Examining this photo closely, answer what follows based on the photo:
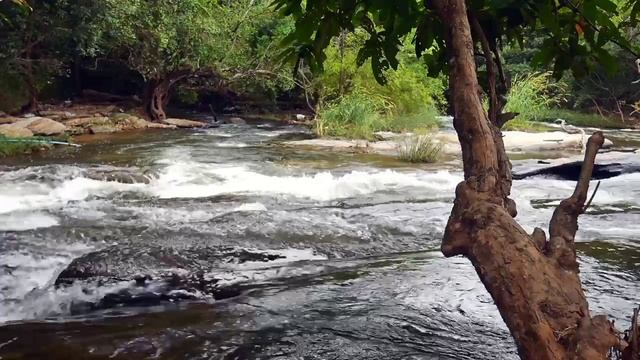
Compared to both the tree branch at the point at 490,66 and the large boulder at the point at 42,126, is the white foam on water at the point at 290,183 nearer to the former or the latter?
the large boulder at the point at 42,126

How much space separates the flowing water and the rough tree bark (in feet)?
30.0

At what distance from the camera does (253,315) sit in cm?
392

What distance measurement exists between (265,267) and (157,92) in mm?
14797

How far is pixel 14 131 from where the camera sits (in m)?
13.2

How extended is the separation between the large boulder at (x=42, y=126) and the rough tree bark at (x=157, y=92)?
157 inches

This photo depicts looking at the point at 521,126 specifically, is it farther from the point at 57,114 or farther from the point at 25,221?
the point at 25,221

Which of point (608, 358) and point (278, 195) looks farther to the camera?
point (278, 195)

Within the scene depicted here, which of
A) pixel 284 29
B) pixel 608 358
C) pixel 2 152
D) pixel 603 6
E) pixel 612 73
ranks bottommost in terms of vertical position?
pixel 2 152

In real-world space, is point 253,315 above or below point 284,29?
below

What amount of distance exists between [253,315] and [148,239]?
1.83 m

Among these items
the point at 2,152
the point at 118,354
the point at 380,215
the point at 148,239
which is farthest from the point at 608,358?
the point at 2,152

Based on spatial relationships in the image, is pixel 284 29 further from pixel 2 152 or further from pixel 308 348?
pixel 308 348

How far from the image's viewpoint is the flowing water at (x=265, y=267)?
3510mm

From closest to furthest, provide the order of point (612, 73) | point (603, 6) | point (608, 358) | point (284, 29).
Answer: point (608, 358)
point (603, 6)
point (612, 73)
point (284, 29)
